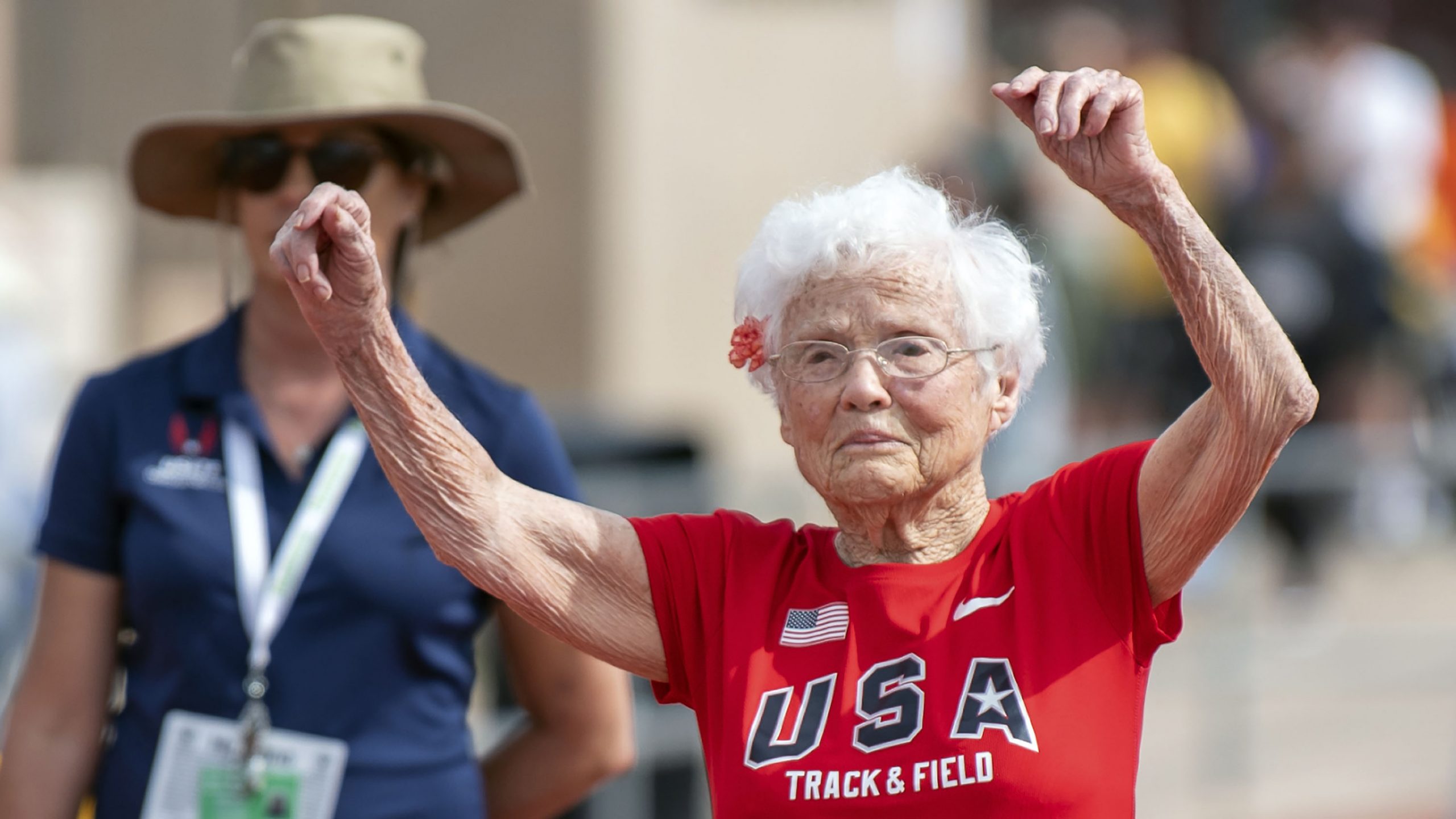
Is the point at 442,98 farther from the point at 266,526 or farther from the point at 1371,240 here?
the point at 266,526

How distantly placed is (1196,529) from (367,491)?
137 centimetres

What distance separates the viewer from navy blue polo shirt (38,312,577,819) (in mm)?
3121

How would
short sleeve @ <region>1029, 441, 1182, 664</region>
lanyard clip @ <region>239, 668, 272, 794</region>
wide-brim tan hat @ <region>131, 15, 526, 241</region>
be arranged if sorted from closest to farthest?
short sleeve @ <region>1029, 441, 1182, 664</region> < lanyard clip @ <region>239, 668, 272, 794</region> < wide-brim tan hat @ <region>131, 15, 526, 241</region>

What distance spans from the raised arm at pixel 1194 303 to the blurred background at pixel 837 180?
556 cm

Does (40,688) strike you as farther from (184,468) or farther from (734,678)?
(734,678)

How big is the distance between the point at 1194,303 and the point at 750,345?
616mm

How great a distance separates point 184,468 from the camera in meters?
3.20

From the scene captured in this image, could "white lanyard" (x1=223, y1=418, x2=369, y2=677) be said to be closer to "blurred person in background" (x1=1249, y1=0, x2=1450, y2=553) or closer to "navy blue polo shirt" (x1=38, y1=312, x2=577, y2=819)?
"navy blue polo shirt" (x1=38, y1=312, x2=577, y2=819)

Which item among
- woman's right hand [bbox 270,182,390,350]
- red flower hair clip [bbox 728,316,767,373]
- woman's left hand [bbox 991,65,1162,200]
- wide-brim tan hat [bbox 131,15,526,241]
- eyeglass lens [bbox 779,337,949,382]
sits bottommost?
eyeglass lens [bbox 779,337,949,382]

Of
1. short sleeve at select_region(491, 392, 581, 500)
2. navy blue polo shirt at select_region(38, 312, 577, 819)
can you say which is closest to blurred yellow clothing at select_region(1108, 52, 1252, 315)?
short sleeve at select_region(491, 392, 581, 500)

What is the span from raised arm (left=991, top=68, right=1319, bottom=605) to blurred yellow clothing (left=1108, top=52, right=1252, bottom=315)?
707 cm

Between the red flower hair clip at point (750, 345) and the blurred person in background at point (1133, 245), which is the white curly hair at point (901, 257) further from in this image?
the blurred person in background at point (1133, 245)

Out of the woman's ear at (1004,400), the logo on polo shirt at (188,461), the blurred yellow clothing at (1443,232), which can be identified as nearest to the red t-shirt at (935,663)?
the woman's ear at (1004,400)

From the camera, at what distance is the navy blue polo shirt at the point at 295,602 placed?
123 inches
